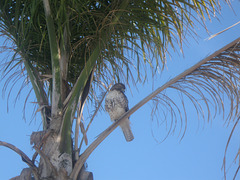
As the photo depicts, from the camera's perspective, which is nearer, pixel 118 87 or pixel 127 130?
pixel 127 130

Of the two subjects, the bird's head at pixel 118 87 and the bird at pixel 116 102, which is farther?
the bird's head at pixel 118 87

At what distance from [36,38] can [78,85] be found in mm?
841

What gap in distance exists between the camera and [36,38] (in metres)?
3.26

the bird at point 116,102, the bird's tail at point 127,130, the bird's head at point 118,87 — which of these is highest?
the bird's head at point 118,87

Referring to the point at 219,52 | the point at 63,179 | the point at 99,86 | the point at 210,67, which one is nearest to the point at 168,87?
the point at 210,67

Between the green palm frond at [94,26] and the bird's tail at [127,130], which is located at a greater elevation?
the green palm frond at [94,26]

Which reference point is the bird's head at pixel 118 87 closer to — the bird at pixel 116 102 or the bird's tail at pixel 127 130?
the bird at pixel 116 102

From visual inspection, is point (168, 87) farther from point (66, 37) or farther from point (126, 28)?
point (66, 37)

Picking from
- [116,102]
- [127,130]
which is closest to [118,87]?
[116,102]

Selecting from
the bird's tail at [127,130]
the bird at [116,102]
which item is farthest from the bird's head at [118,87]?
the bird's tail at [127,130]

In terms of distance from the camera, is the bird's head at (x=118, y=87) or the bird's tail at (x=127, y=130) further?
the bird's head at (x=118, y=87)

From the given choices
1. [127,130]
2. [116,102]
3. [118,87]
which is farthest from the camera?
[118,87]

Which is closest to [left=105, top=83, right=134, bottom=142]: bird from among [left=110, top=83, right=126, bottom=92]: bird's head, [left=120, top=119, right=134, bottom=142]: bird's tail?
[left=110, top=83, right=126, bottom=92]: bird's head

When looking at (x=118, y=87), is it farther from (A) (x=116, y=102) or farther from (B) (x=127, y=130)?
(B) (x=127, y=130)
